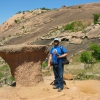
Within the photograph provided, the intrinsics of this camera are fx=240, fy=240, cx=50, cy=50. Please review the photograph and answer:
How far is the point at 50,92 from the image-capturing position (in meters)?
5.96

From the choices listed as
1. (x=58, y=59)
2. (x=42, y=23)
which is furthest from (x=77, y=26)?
(x=58, y=59)

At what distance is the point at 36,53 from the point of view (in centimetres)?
651

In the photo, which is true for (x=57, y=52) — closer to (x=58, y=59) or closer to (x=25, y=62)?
(x=58, y=59)

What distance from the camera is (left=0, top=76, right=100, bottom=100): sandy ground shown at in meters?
5.63

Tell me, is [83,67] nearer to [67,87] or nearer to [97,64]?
[97,64]

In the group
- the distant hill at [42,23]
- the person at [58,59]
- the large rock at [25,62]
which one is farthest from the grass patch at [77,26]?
the person at [58,59]

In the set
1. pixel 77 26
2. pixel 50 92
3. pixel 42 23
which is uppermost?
pixel 42 23

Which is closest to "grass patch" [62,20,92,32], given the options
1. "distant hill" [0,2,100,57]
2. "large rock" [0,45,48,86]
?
"distant hill" [0,2,100,57]

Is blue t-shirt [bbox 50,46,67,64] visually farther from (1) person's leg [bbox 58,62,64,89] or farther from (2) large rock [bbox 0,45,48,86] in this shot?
(2) large rock [bbox 0,45,48,86]

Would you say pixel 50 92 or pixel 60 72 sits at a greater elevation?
pixel 60 72

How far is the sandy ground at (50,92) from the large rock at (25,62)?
231 millimetres

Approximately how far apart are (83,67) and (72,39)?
604 cm

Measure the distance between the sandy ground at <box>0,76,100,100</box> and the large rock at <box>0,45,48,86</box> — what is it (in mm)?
231

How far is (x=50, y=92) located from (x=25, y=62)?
3.61 ft
